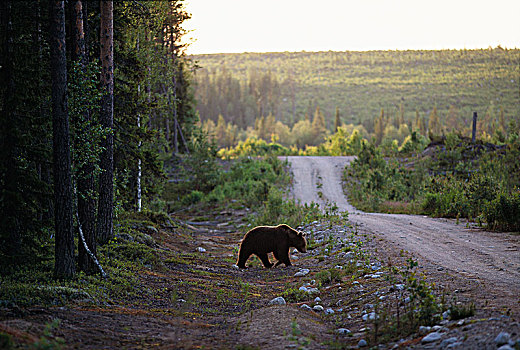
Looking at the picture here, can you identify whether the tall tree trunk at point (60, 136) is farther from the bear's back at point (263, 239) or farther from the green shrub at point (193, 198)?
the green shrub at point (193, 198)

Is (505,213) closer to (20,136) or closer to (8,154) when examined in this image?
(20,136)

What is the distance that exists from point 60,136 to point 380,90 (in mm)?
129606

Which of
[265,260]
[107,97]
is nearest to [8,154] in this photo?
[107,97]

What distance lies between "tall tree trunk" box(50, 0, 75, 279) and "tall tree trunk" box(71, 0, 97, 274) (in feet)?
2.93

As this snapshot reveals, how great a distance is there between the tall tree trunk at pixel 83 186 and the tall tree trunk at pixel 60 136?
2.93ft

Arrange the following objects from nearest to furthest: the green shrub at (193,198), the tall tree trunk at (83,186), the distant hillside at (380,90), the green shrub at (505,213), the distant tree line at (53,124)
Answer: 1. the distant tree line at (53,124)
2. the tall tree trunk at (83,186)
3. the green shrub at (505,213)
4. the green shrub at (193,198)
5. the distant hillside at (380,90)

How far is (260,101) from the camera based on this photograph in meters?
118

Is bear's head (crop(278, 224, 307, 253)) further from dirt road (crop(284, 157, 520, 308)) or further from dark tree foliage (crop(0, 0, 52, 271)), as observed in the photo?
dark tree foliage (crop(0, 0, 52, 271))

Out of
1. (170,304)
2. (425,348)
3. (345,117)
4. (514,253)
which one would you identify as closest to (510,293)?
(425,348)

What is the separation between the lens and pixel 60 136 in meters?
8.30

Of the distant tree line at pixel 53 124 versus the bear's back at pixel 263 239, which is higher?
the distant tree line at pixel 53 124

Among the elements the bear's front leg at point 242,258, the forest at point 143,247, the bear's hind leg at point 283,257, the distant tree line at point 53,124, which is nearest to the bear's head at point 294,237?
the bear's hind leg at point 283,257

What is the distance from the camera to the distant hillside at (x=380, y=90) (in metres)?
111

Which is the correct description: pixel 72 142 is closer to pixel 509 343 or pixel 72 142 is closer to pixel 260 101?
pixel 509 343
